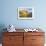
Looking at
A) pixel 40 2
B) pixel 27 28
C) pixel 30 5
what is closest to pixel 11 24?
pixel 27 28

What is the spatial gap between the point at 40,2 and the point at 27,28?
100 centimetres

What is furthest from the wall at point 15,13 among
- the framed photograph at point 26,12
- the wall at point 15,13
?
the framed photograph at point 26,12

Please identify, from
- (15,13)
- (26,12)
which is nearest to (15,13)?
(15,13)

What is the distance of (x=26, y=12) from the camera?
14.4 feet

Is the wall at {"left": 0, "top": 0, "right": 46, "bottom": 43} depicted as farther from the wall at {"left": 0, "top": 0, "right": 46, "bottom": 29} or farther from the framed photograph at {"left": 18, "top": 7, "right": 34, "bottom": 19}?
the framed photograph at {"left": 18, "top": 7, "right": 34, "bottom": 19}

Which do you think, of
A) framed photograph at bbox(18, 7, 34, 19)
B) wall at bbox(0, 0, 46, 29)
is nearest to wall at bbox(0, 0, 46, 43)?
wall at bbox(0, 0, 46, 29)

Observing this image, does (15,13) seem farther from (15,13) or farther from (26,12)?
(26,12)

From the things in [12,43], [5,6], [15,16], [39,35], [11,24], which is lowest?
[12,43]

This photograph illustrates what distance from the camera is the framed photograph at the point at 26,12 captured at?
4383mm

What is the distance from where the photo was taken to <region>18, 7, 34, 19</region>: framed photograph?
4383 millimetres

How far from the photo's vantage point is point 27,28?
442 cm

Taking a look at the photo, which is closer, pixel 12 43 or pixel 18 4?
pixel 12 43

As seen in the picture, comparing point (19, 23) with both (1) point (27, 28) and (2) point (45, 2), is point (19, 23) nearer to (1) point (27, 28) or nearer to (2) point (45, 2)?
(1) point (27, 28)

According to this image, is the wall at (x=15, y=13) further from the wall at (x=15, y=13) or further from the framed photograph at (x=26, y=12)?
the framed photograph at (x=26, y=12)
